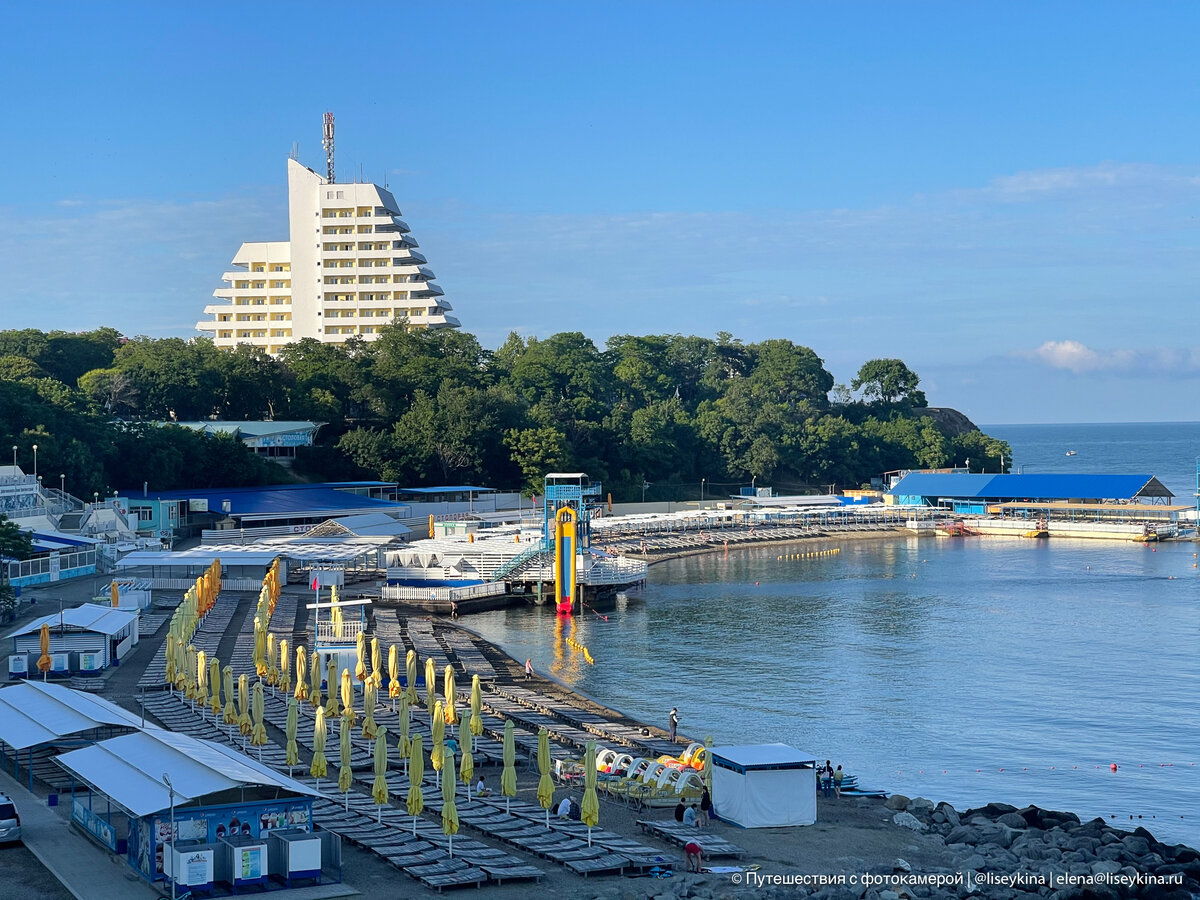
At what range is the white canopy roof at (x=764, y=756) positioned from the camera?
24000mm

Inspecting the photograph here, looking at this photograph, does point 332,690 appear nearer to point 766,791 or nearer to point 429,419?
point 766,791

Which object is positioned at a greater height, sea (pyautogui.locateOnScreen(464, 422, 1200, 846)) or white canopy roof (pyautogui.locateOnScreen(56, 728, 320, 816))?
white canopy roof (pyautogui.locateOnScreen(56, 728, 320, 816))

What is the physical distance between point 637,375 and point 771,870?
116358 millimetres

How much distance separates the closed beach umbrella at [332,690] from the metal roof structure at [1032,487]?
7342 cm

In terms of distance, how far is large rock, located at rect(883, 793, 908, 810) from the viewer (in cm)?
2616

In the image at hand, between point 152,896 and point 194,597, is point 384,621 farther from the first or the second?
point 152,896

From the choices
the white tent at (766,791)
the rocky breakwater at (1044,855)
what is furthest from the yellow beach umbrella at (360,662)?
the rocky breakwater at (1044,855)

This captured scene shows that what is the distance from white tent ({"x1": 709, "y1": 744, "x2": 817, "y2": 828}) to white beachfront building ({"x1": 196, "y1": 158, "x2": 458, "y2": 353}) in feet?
354

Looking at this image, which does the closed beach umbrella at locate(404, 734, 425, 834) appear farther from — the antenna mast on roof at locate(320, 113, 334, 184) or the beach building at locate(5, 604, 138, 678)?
the antenna mast on roof at locate(320, 113, 334, 184)

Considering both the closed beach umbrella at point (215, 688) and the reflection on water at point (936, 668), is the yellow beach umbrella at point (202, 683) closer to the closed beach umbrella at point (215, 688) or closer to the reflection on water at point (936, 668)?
the closed beach umbrella at point (215, 688)

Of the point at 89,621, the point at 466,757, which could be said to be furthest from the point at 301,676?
the point at 466,757

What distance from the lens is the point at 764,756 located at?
963 inches

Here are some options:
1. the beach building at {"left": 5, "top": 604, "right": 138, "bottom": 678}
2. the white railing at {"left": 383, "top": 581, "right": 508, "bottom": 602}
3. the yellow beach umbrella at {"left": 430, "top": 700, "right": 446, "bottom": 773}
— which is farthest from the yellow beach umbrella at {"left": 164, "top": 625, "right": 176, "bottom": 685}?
the white railing at {"left": 383, "top": 581, "right": 508, "bottom": 602}

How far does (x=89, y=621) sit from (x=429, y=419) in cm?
5879
